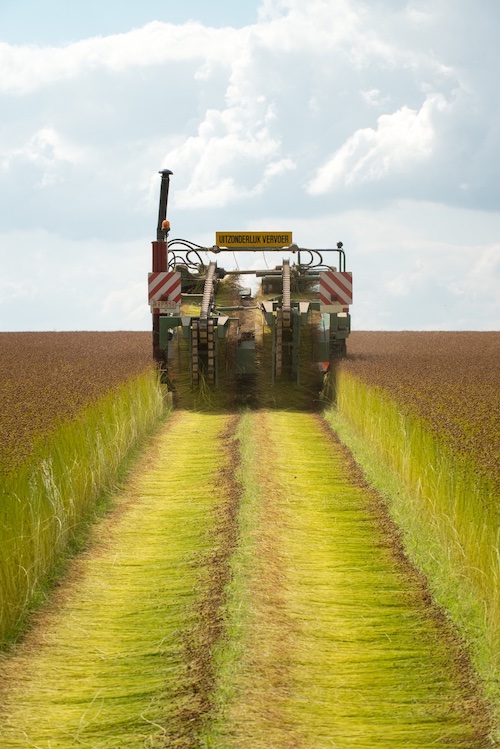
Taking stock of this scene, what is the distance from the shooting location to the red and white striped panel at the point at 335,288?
16891 millimetres

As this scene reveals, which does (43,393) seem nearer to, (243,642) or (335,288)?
(243,642)

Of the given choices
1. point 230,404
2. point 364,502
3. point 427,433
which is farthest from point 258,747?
point 230,404

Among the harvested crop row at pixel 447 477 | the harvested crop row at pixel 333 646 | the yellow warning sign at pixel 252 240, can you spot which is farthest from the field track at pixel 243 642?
the yellow warning sign at pixel 252 240

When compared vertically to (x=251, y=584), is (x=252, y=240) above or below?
Result: above

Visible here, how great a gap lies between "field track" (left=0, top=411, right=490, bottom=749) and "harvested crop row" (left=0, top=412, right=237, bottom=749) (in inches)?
0.5

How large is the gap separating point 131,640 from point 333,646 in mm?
1167

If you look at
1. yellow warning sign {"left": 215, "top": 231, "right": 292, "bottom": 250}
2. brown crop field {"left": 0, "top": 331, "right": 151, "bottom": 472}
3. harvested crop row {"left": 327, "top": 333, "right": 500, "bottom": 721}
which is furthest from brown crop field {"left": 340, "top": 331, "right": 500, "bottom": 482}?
yellow warning sign {"left": 215, "top": 231, "right": 292, "bottom": 250}

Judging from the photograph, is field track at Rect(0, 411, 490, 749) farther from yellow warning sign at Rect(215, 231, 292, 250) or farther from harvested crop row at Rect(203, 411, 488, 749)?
yellow warning sign at Rect(215, 231, 292, 250)

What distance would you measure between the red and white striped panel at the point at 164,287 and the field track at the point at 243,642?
7.92 m

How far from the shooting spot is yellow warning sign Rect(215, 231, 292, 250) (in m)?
18.0

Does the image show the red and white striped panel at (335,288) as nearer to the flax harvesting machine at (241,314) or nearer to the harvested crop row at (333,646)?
the flax harvesting machine at (241,314)

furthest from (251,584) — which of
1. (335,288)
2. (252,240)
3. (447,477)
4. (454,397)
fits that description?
(252,240)

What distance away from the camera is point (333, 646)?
5.37 metres

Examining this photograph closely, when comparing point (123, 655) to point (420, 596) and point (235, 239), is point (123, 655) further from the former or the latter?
point (235, 239)
